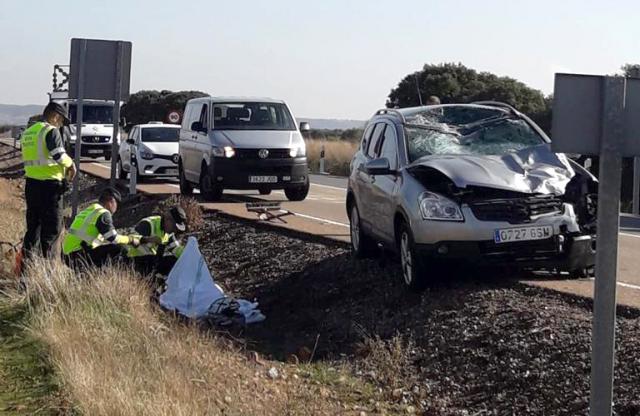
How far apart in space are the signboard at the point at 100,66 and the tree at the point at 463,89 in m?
32.4

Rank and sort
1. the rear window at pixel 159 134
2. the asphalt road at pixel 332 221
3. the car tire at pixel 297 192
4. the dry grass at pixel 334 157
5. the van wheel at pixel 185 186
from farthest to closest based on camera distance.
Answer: the dry grass at pixel 334 157, the rear window at pixel 159 134, the van wheel at pixel 185 186, the car tire at pixel 297 192, the asphalt road at pixel 332 221

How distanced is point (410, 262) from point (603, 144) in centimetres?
520

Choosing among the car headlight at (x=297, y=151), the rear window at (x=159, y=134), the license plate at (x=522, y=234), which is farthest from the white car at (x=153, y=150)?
the license plate at (x=522, y=234)

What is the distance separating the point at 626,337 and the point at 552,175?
231cm

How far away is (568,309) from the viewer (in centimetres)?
918

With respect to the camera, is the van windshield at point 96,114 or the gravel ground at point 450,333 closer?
the gravel ground at point 450,333

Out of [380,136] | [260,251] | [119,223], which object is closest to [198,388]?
[380,136]

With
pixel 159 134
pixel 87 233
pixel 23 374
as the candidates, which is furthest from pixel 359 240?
pixel 159 134

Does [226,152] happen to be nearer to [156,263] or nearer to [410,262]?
[156,263]

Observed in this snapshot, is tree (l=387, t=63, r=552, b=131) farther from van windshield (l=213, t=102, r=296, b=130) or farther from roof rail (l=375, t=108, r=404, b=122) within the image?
roof rail (l=375, t=108, r=404, b=122)

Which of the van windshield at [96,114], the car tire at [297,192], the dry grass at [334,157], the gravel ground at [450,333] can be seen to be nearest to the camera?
the gravel ground at [450,333]

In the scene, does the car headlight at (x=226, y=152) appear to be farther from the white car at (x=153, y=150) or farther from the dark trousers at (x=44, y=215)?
the dark trousers at (x=44, y=215)

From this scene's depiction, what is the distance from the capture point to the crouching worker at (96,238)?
12.0 m

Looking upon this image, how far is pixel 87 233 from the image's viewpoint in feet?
39.5
